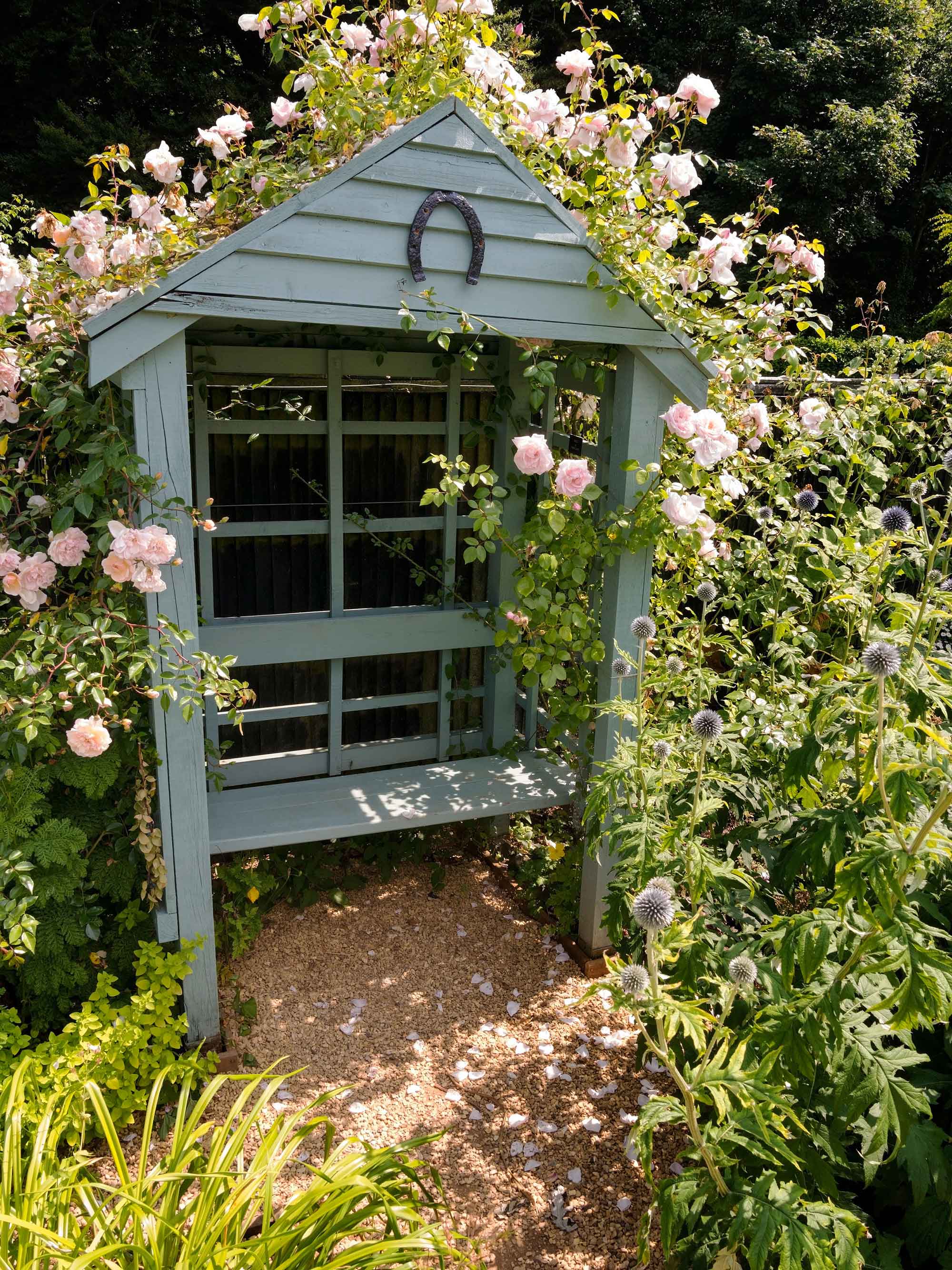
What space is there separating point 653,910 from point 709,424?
1536mm

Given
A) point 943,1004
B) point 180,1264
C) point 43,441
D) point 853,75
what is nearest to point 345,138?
point 43,441

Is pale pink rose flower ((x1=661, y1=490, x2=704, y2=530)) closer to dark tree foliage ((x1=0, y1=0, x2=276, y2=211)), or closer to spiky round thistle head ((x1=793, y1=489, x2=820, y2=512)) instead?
spiky round thistle head ((x1=793, y1=489, x2=820, y2=512))

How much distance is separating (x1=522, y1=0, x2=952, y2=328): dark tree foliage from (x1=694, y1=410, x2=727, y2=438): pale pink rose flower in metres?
11.9

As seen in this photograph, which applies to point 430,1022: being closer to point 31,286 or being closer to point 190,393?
point 190,393

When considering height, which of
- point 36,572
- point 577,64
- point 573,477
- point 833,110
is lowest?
point 36,572

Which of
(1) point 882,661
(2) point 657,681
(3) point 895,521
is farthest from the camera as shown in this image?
(2) point 657,681

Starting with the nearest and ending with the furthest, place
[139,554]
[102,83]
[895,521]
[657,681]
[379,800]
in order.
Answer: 1. [895,521]
2. [139,554]
3. [657,681]
4. [379,800]
5. [102,83]

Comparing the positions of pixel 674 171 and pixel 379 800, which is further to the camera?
pixel 379 800

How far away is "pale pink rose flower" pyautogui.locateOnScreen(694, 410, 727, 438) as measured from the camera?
2.66 metres

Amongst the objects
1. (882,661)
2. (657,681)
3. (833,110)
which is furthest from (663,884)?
(833,110)

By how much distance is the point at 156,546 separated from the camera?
2281 mm

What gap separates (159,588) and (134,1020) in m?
1.12

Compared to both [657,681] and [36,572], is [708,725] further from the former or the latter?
[36,572]

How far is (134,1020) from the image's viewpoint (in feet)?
8.18
